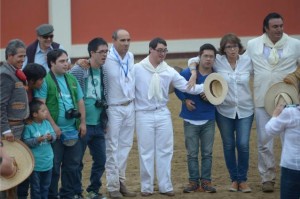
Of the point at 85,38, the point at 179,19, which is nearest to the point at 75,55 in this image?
the point at 85,38

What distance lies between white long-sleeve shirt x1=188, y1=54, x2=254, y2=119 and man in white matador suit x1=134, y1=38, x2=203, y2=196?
1.21 feet

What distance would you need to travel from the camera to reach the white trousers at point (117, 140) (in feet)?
30.8

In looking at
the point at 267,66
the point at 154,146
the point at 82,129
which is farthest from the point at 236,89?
the point at 82,129

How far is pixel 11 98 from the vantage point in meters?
7.88

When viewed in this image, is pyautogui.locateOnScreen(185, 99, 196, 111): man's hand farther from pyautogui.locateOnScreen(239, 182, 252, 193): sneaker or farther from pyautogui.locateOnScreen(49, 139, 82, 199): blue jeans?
pyautogui.locateOnScreen(49, 139, 82, 199): blue jeans

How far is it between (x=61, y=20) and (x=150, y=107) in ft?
Result: 32.5

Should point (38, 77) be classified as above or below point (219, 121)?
above

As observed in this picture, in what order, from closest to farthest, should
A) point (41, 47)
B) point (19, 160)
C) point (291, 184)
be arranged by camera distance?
point (291, 184) < point (19, 160) < point (41, 47)

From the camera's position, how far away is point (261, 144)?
9969 millimetres

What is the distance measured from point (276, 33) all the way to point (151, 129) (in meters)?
1.88

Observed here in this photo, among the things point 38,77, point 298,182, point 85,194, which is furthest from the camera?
point 85,194

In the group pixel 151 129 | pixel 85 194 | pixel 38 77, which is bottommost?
pixel 85 194

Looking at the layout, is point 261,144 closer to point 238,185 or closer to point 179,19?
A: point 238,185

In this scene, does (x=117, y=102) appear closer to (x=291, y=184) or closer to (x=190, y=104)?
(x=190, y=104)
